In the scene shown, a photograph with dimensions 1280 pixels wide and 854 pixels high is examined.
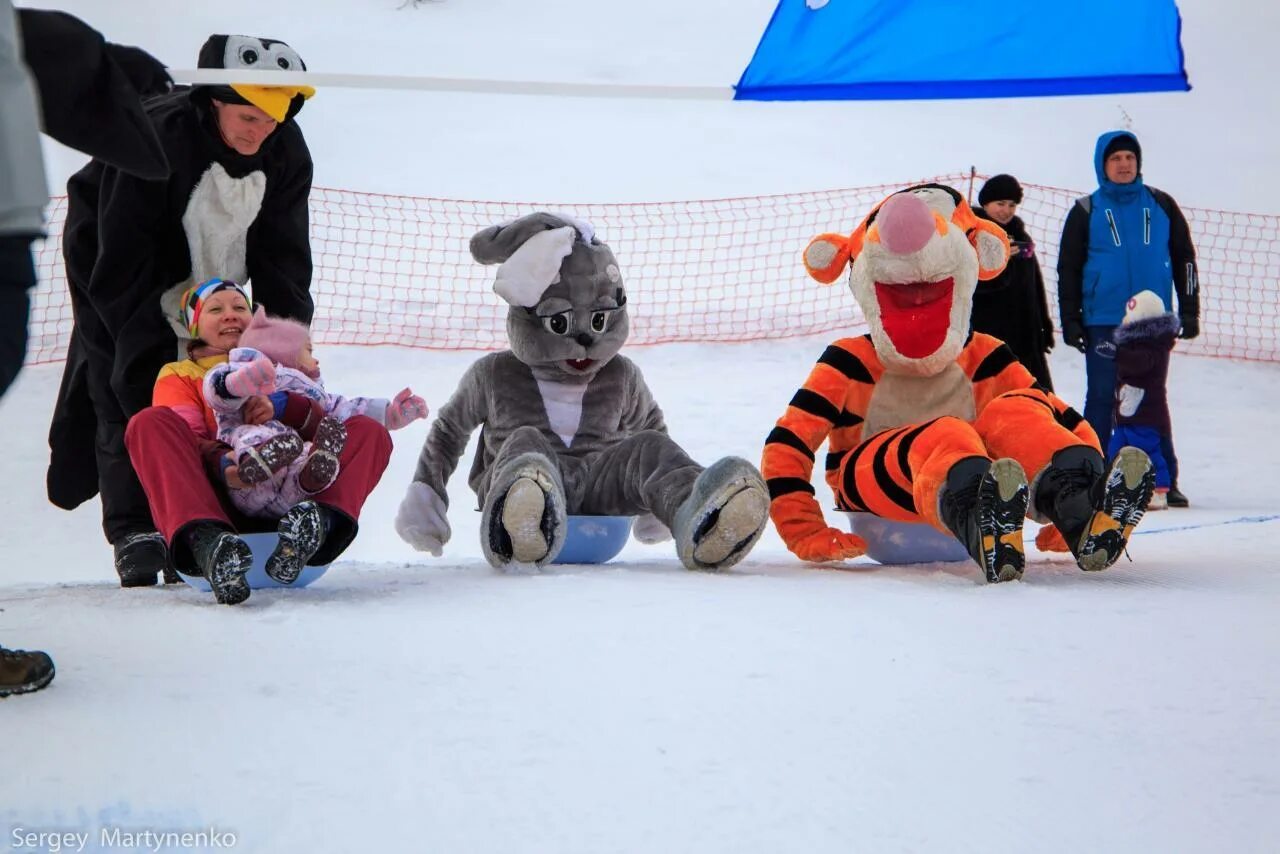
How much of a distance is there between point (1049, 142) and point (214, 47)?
10.3m

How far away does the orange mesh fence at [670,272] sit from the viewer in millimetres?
7555

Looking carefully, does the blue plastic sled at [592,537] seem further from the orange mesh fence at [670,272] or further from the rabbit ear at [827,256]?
the orange mesh fence at [670,272]

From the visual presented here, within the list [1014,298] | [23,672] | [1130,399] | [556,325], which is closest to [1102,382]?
[1130,399]

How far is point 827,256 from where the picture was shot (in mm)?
2914

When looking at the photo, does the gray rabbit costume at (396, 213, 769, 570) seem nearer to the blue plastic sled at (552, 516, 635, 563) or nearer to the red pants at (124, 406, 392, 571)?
the blue plastic sled at (552, 516, 635, 563)

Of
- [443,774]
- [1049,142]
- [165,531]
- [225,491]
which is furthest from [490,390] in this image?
[1049,142]

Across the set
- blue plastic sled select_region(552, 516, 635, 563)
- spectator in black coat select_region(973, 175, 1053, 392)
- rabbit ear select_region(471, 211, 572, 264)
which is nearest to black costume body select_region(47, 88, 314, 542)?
rabbit ear select_region(471, 211, 572, 264)

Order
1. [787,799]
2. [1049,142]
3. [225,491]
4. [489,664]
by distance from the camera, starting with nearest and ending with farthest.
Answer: [787,799] < [489,664] < [225,491] < [1049,142]

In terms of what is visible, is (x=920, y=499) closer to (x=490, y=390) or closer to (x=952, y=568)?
(x=952, y=568)

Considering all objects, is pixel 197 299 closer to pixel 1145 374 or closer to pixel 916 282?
pixel 916 282

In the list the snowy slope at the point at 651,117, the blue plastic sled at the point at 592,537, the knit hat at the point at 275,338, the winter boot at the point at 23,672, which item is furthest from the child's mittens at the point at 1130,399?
the snowy slope at the point at 651,117

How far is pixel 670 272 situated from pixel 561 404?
19.5 ft

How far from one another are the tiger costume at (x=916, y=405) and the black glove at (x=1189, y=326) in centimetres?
190

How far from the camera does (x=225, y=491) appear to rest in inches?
94.8
